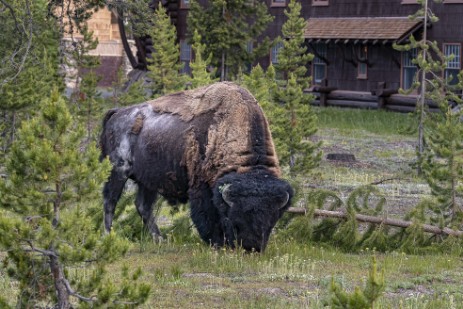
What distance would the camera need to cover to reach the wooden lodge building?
37.7 meters

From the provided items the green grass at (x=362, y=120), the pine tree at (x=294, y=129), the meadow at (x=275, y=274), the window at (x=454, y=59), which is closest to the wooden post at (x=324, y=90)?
the green grass at (x=362, y=120)

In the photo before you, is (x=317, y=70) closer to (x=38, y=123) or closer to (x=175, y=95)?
(x=175, y=95)

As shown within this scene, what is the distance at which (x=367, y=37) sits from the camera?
38781 mm

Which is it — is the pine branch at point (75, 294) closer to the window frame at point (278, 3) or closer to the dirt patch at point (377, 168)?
the dirt patch at point (377, 168)

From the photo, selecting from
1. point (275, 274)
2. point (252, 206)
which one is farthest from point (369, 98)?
point (275, 274)

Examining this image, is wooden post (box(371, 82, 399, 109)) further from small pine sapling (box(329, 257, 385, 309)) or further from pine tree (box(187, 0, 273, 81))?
small pine sapling (box(329, 257, 385, 309))

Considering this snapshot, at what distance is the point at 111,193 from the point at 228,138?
247 centimetres

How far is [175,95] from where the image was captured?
14781 millimetres

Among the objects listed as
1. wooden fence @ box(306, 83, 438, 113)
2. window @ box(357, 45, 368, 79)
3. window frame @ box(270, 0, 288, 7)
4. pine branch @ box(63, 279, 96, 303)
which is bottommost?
wooden fence @ box(306, 83, 438, 113)

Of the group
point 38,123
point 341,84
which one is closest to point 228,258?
point 38,123

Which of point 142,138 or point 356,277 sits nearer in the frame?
point 356,277

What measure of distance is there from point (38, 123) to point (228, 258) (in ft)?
17.2

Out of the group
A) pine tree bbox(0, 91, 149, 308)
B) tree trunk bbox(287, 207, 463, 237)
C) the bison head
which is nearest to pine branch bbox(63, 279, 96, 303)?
pine tree bbox(0, 91, 149, 308)

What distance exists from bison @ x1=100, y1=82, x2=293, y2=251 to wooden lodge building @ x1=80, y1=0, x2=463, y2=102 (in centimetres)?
2421
